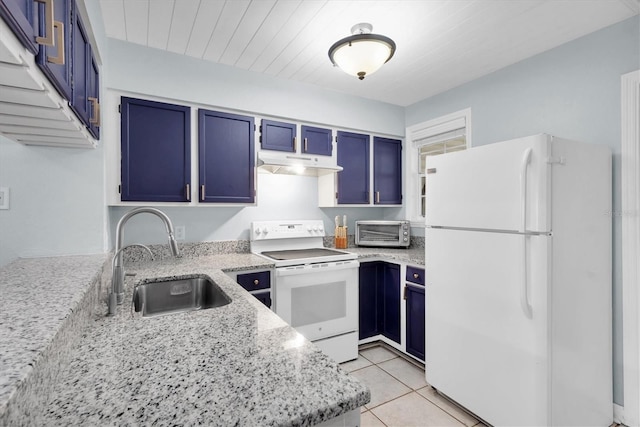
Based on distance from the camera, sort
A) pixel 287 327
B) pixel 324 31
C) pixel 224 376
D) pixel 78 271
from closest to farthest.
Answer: pixel 224 376 → pixel 287 327 → pixel 78 271 → pixel 324 31

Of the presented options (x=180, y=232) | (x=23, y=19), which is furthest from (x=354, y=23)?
(x=180, y=232)

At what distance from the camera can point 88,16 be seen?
4.91ft

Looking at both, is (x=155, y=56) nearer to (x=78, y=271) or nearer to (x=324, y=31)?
(x=324, y=31)

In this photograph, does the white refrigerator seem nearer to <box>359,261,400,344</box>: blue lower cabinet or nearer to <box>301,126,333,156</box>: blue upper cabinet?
<box>359,261,400,344</box>: blue lower cabinet

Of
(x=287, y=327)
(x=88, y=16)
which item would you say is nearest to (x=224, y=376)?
(x=287, y=327)

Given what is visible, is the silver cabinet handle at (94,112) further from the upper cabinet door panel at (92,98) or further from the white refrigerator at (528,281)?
the white refrigerator at (528,281)

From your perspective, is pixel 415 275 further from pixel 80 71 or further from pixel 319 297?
pixel 80 71

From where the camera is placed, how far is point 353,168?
3.17m

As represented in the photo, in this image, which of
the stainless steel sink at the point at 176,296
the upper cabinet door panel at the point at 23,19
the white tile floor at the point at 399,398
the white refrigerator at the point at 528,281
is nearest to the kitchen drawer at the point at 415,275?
the white refrigerator at the point at 528,281

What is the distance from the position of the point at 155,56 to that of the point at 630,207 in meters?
3.27

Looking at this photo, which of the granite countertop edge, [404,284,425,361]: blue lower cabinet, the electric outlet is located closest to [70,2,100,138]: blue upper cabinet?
the granite countertop edge

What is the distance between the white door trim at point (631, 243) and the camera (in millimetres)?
1836

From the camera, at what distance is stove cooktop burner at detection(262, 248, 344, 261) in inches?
100

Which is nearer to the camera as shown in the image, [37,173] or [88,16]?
[88,16]
